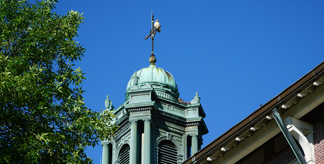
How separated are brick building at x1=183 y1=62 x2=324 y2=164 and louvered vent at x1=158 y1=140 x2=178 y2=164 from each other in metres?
25.6

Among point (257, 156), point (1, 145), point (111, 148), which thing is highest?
point (111, 148)

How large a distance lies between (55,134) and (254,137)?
7.05 m

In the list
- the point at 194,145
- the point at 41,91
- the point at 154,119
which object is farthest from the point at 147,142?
the point at 41,91

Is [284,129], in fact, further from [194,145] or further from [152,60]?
[152,60]

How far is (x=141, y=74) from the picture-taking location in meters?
49.7

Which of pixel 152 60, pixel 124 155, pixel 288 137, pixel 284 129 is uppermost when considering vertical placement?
pixel 152 60

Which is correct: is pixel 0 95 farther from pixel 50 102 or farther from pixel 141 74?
pixel 141 74

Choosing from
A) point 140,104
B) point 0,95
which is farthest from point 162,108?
point 0,95

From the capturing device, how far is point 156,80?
49.2 metres

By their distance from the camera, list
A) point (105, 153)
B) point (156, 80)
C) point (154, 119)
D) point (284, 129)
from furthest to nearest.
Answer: point (156, 80), point (105, 153), point (154, 119), point (284, 129)

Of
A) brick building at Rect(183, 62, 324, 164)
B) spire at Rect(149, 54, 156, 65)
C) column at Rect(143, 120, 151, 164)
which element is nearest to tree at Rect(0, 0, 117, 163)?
brick building at Rect(183, 62, 324, 164)

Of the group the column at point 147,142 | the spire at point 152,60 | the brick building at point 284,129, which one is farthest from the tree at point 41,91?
the spire at point 152,60

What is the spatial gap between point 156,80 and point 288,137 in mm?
29875

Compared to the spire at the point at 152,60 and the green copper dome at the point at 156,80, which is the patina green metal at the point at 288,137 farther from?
the spire at the point at 152,60
